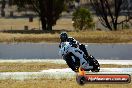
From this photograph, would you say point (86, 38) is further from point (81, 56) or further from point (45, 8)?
point (45, 8)

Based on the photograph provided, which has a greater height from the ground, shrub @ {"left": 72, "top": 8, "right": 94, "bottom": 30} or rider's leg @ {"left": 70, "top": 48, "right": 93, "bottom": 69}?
rider's leg @ {"left": 70, "top": 48, "right": 93, "bottom": 69}

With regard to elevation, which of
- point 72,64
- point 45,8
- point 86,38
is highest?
point 72,64

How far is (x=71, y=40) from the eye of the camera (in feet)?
63.4

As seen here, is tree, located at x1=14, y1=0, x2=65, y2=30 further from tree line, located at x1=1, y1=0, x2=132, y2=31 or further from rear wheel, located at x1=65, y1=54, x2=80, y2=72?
rear wheel, located at x1=65, y1=54, x2=80, y2=72

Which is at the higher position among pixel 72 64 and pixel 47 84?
pixel 47 84

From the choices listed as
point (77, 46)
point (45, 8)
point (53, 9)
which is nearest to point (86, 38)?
point (77, 46)

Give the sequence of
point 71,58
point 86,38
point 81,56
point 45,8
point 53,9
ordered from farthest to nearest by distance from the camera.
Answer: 1. point 53,9
2. point 45,8
3. point 86,38
4. point 81,56
5. point 71,58

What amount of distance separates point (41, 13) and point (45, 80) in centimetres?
3805

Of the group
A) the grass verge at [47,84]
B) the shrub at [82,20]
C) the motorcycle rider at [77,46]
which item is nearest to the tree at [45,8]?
the shrub at [82,20]

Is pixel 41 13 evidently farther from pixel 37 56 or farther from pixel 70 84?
pixel 70 84

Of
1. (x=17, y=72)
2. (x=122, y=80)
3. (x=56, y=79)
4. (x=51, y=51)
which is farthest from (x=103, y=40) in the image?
(x=122, y=80)

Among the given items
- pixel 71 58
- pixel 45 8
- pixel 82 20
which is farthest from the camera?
pixel 45 8

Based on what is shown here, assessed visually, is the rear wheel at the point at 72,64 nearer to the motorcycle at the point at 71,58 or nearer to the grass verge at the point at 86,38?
the motorcycle at the point at 71,58

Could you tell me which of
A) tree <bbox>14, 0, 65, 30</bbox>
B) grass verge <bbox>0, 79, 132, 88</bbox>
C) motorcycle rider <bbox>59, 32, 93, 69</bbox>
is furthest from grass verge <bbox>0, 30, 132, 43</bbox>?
grass verge <bbox>0, 79, 132, 88</bbox>
